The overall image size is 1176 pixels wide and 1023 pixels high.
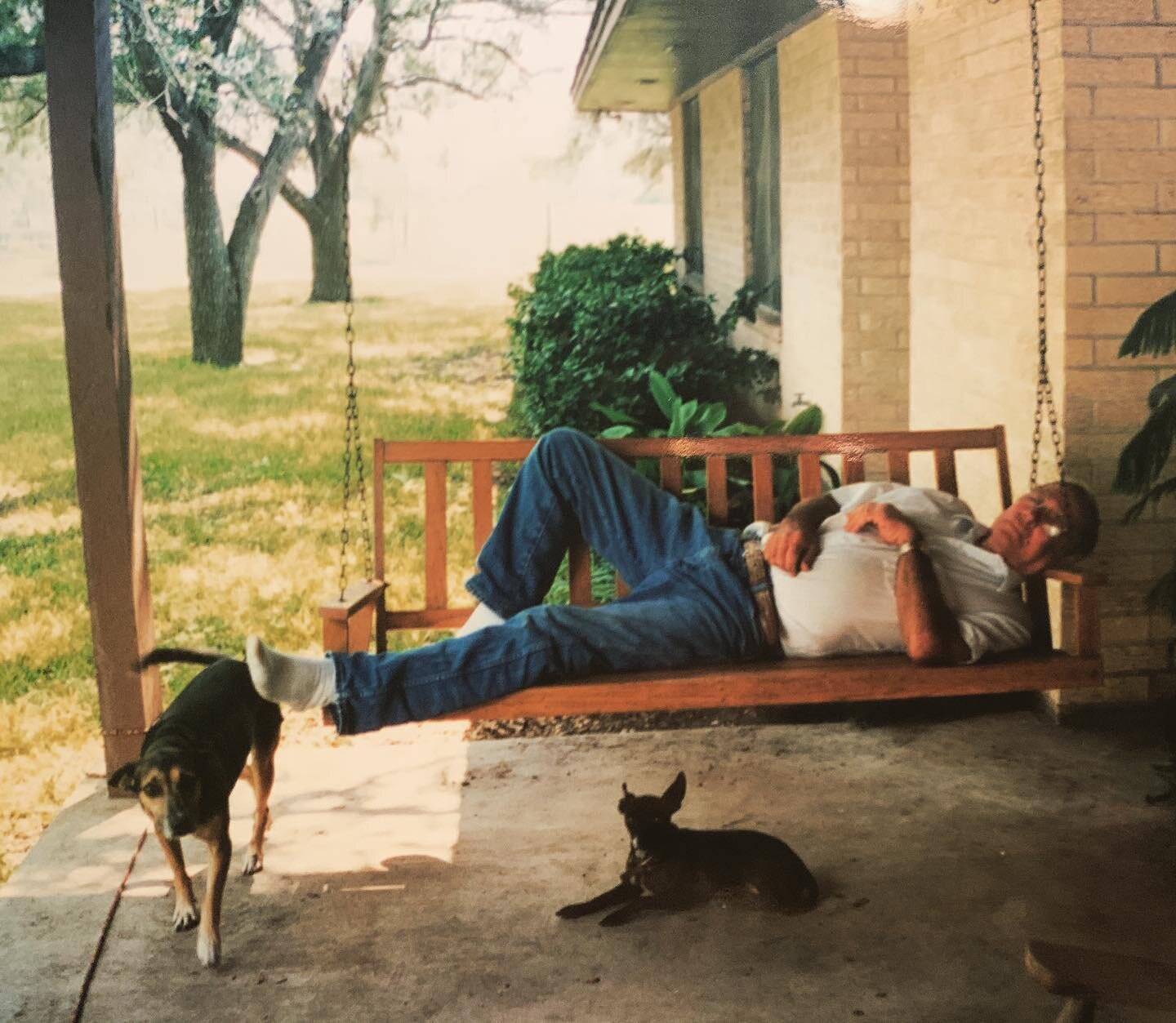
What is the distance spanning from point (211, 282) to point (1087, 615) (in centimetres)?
1623

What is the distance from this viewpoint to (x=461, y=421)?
1438 cm

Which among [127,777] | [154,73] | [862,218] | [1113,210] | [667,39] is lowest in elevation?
[127,777]

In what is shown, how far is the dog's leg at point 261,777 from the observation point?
396 centimetres

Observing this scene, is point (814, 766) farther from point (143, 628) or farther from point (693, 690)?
point (143, 628)

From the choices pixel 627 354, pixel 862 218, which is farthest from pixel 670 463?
pixel 627 354

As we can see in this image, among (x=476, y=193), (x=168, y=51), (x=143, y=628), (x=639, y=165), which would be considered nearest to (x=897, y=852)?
(x=143, y=628)

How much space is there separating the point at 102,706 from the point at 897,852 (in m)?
2.59

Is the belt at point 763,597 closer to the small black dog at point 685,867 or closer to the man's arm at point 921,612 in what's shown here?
the man's arm at point 921,612

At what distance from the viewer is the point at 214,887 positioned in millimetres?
3510

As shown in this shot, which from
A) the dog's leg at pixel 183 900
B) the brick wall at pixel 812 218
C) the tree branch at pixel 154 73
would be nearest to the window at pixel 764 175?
the brick wall at pixel 812 218

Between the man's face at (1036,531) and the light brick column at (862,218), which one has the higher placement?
the light brick column at (862,218)

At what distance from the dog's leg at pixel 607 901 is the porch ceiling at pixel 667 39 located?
5258 millimetres

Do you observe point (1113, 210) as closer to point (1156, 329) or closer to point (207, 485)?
point (1156, 329)

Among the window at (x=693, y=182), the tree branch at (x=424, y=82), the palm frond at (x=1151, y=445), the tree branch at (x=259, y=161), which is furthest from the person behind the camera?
the tree branch at (x=424, y=82)
